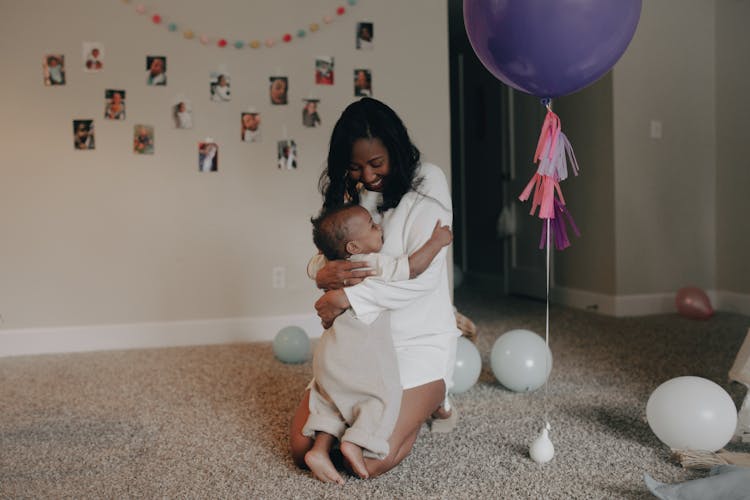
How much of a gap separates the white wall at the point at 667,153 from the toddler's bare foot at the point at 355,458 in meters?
2.90

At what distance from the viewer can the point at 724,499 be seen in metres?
1.27

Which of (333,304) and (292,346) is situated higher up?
(333,304)

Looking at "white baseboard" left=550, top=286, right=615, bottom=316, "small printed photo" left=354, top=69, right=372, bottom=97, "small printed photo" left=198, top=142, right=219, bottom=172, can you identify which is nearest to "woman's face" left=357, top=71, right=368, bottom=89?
"small printed photo" left=354, top=69, right=372, bottom=97

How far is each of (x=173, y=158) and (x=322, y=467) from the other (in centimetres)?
229

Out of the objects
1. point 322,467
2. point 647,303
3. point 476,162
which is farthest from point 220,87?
point 476,162

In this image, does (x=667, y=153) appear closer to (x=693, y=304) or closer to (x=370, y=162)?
(x=693, y=304)

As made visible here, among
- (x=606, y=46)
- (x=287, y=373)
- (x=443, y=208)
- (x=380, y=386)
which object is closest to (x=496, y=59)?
(x=606, y=46)

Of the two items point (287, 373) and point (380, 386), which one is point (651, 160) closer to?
point (287, 373)

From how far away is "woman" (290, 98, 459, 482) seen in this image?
160 centimetres

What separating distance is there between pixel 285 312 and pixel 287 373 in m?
0.84

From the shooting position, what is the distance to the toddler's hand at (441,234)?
166 cm

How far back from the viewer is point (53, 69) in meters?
3.26

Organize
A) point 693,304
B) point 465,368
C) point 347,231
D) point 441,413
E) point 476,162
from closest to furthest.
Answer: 1. point 347,231
2. point 441,413
3. point 465,368
4. point 693,304
5. point 476,162

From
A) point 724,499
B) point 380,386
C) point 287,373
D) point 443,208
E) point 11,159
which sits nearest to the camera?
point 724,499
